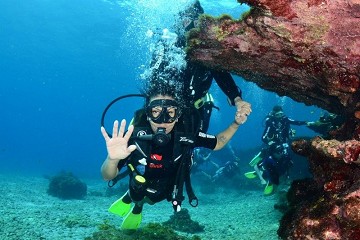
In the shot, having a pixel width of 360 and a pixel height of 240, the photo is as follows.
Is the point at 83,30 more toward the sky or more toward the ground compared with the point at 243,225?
more toward the sky

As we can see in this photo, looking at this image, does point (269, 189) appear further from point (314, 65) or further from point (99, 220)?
point (99, 220)

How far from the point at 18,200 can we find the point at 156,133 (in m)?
11.1

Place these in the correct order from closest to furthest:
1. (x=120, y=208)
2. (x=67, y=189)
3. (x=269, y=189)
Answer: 1. (x=120, y=208)
2. (x=269, y=189)
3. (x=67, y=189)

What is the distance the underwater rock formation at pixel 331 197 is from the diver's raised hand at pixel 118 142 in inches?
102

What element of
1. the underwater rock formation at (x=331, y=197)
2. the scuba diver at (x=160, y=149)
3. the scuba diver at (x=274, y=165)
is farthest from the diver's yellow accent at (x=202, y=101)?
the underwater rock formation at (x=331, y=197)

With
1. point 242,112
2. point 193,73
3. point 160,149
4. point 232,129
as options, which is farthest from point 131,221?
point 193,73

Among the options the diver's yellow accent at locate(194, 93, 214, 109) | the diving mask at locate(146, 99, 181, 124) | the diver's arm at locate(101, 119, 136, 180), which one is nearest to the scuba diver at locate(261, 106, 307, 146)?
the diver's yellow accent at locate(194, 93, 214, 109)

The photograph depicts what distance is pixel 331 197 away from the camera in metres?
2.96

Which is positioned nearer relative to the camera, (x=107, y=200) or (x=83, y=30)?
(x=107, y=200)

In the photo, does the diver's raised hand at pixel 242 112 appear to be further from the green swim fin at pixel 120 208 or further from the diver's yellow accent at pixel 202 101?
the green swim fin at pixel 120 208

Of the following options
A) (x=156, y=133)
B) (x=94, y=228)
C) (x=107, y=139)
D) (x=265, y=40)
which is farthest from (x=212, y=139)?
(x=94, y=228)

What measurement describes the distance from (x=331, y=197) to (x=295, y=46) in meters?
1.87

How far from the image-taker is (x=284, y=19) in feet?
11.0

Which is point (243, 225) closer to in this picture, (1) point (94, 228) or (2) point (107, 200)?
(1) point (94, 228)
